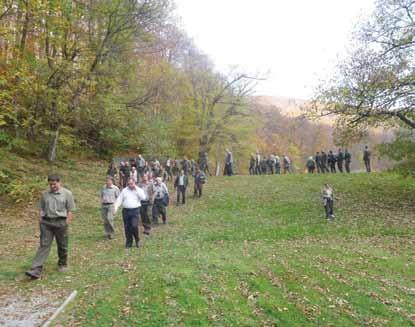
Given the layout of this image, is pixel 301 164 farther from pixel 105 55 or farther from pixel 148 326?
pixel 148 326

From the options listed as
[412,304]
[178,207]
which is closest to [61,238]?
[412,304]

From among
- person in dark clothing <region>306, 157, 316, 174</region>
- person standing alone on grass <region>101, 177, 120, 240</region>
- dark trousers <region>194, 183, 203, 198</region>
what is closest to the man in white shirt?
person standing alone on grass <region>101, 177, 120, 240</region>

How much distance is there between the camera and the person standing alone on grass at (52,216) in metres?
7.54

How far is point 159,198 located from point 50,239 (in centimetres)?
631

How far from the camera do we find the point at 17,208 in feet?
48.1

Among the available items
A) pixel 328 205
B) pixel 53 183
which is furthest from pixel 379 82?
pixel 53 183

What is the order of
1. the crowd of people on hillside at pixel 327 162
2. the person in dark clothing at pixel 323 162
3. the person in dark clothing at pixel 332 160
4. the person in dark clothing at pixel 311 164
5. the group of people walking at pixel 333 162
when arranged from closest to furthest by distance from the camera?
the crowd of people on hillside at pixel 327 162 < the group of people walking at pixel 333 162 < the person in dark clothing at pixel 332 160 < the person in dark clothing at pixel 323 162 < the person in dark clothing at pixel 311 164

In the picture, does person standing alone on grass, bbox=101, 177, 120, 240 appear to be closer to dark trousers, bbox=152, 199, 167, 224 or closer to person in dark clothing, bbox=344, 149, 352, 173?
dark trousers, bbox=152, 199, 167, 224

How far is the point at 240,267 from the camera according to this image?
319 inches

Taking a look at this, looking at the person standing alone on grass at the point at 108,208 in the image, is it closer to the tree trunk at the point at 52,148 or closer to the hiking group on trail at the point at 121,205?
the hiking group on trail at the point at 121,205

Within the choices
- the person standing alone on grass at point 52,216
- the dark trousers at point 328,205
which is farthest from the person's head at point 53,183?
the dark trousers at point 328,205

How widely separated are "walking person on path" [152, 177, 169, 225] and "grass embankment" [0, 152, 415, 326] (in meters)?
0.78

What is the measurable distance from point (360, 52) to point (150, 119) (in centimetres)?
1270

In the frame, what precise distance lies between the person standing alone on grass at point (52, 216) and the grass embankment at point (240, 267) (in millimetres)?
542
